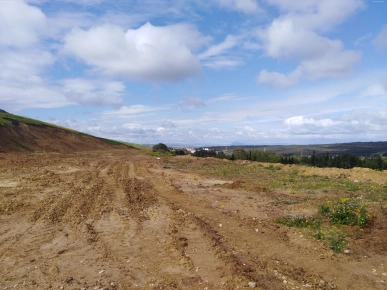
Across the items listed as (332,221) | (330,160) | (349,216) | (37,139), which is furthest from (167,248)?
(37,139)

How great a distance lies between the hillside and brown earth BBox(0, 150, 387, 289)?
3049cm

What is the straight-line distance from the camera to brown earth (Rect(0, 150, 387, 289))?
16.4 feet

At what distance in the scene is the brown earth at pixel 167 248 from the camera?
5000 millimetres

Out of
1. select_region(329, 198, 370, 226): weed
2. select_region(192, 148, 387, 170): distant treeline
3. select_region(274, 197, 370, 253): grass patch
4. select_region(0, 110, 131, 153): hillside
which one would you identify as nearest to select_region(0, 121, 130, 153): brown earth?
select_region(0, 110, 131, 153): hillside

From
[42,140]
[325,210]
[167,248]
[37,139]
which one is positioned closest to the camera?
[167,248]

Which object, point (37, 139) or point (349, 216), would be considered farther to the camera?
point (37, 139)

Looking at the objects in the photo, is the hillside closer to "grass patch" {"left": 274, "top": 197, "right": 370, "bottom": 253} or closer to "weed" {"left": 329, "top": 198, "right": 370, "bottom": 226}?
"grass patch" {"left": 274, "top": 197, "right": 370, "bottom": 253}

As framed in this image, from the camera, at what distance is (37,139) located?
4450 cm

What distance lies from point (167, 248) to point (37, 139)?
4424 centimetres

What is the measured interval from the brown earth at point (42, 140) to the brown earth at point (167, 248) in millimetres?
30488

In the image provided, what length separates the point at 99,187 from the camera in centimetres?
1350

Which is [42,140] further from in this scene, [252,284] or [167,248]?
[252,284]

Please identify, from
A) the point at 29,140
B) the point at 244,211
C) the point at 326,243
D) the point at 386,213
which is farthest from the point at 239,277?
the point at 29,140

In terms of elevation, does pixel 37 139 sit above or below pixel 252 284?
above
